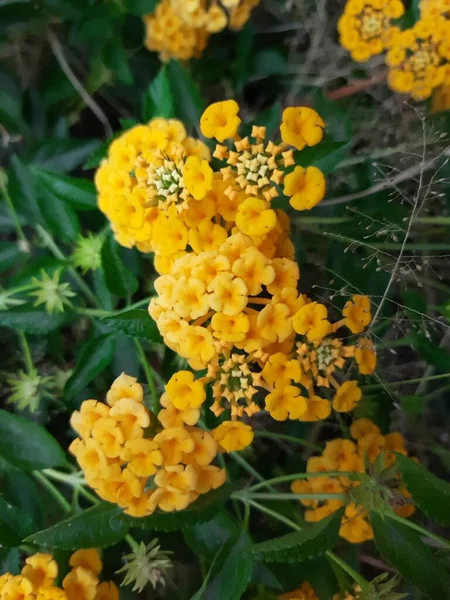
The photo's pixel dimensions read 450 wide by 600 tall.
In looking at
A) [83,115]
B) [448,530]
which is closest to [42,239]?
[83,115]

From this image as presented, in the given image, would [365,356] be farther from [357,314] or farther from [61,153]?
[61,153]

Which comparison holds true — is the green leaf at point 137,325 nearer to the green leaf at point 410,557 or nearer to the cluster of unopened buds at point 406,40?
the green leaf at point 410,557

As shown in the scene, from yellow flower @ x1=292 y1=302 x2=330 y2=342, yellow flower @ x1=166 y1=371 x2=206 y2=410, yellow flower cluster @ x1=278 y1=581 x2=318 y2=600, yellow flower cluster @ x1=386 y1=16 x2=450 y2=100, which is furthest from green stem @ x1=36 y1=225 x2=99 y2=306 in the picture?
yellow flower cluster @ x1=386 y1=16 x2=450 y2=100

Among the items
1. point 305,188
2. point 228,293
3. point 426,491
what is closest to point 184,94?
point 305,188

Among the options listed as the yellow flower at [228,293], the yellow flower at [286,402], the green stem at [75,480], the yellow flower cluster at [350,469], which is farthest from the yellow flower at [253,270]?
the green stem at [75,480]

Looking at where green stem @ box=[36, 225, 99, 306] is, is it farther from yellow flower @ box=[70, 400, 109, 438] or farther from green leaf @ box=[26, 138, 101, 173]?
yellow flower @ box=[70, 400, 109, 438]
